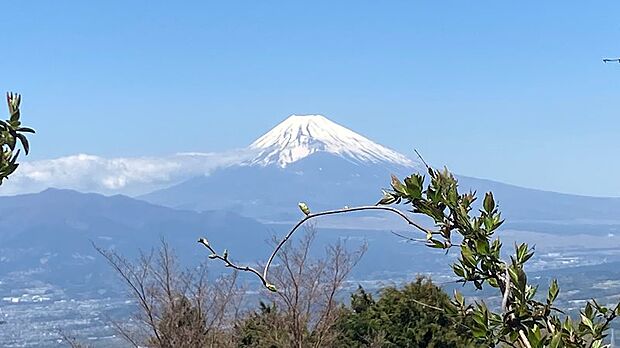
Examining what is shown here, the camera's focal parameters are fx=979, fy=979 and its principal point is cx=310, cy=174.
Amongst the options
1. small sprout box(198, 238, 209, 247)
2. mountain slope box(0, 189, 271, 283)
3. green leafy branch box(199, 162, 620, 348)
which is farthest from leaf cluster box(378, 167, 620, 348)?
mountain slope box(0, 189, 271, 283)

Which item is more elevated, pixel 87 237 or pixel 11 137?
pixel 11 137

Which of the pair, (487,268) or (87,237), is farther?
(87,237)

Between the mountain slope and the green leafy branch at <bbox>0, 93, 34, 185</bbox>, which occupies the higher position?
the green leafy branch at <bbox>0, 93, 34, 185</bbox>

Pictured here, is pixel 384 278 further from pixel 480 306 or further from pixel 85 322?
pixel 480 306

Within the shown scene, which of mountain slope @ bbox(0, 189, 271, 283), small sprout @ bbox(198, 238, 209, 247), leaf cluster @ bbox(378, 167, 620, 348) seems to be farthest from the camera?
mountain slope @ bbox(0, 189, 271, 283)

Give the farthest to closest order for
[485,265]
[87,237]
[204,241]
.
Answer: [87,237], [204,241], [485,265]

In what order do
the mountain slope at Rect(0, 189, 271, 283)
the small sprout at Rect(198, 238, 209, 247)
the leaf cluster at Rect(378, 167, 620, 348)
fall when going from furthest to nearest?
the mountain slope at Rect(0, 189, 271, 283) → the small sprout at Rect(198, 238, 209, 247) → the leaf cluster at Rect(378, 167, 620, 348)

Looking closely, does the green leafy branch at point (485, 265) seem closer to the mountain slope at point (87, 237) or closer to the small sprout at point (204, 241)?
the small sprout at point (204, 241)

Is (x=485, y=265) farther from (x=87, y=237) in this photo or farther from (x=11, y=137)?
(x=87, y=237)

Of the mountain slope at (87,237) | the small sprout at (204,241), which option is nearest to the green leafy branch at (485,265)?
the small sprout at (204,241)

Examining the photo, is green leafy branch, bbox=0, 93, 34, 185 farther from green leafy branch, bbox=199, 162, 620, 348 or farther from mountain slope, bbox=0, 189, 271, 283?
mountain slope, bbox=0, 189, 271, 283

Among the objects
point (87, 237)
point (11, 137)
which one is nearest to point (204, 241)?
point (11, 137)

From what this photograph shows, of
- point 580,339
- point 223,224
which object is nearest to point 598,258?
point 223,224
